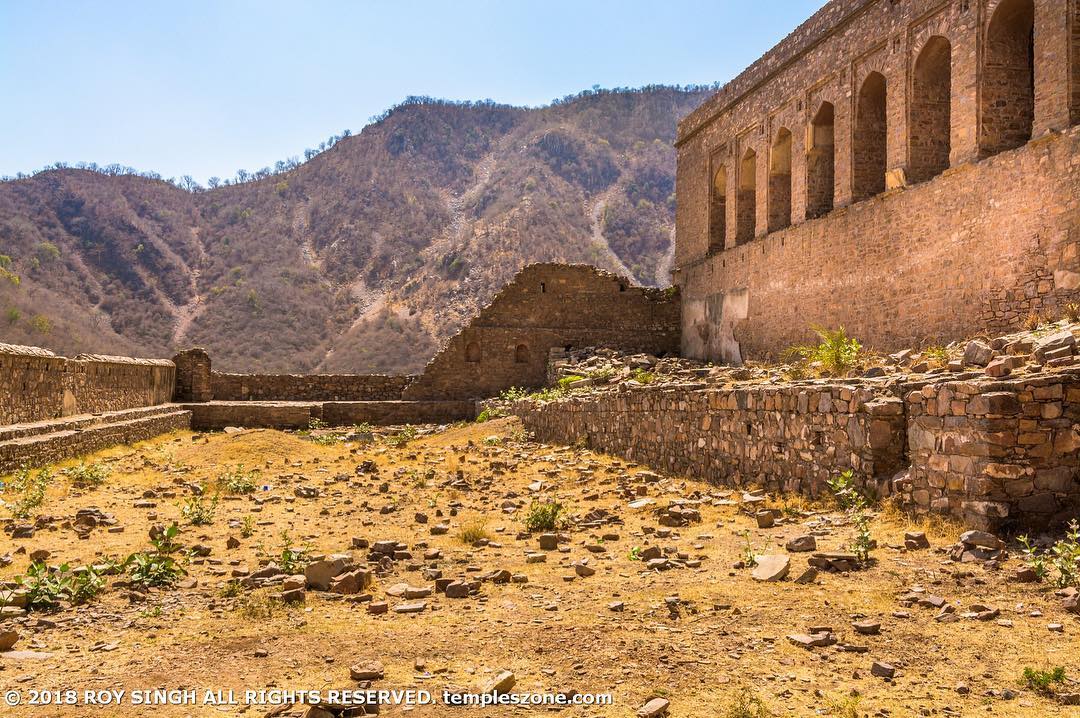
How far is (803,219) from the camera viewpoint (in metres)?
18.5

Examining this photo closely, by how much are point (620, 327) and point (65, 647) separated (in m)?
22.2

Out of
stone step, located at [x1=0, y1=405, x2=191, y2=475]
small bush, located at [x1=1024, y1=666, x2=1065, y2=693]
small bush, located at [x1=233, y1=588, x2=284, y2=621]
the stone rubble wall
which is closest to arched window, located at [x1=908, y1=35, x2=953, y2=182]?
the stone rubble wall

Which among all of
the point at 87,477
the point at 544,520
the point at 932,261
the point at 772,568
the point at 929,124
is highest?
the point at 929,124

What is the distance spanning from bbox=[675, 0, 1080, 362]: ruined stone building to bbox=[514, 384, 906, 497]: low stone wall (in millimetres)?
5667

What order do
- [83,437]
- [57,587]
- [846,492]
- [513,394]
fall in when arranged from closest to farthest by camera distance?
[57,587] → [846,492] → [83,437] → [513,394]

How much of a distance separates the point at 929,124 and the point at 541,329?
43.5ft

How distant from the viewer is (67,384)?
16.1 m

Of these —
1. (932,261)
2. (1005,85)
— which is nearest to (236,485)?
(932,261)

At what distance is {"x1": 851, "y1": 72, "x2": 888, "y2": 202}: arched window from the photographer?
1691 centimetres

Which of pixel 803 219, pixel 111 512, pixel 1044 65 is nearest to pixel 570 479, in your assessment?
pixel 111 512

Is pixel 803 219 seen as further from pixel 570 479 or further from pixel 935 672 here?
pixel 935 672

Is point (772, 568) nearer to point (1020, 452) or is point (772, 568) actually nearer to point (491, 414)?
point (1020, 452)

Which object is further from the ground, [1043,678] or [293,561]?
[1043,678]

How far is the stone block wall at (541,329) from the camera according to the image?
25203mm
